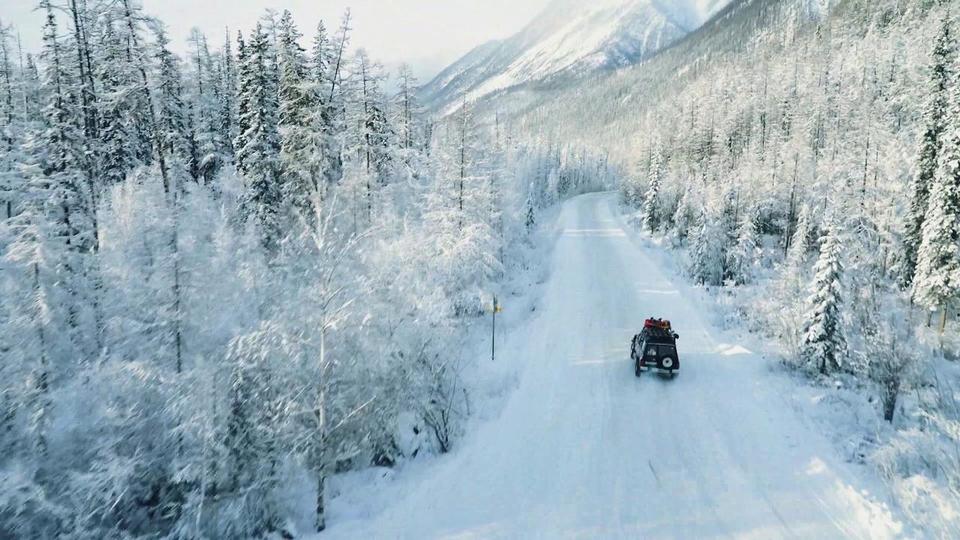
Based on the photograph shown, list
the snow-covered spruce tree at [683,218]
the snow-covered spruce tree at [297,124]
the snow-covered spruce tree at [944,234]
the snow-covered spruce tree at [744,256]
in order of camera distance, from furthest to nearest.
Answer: the snow-covered spruce tree at [683,218] < the snow-covered spruce tree at [744,256] < the snow-covered spruce tree at [944,234] < the snow-covered spruce tree at [297,124]

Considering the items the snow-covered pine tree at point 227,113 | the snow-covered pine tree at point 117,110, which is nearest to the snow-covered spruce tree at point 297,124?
the snow-covered pine tree at point 117,110

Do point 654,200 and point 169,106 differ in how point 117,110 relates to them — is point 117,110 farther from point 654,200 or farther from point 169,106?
point 654,200

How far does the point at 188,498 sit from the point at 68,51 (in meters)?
19.7

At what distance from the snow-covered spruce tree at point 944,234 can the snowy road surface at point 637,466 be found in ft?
60.6

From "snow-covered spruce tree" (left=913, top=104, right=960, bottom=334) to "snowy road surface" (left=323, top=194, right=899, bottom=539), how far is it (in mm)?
18460

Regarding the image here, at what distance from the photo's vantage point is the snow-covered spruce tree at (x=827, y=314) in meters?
16.3

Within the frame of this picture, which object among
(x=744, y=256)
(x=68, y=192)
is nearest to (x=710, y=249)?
(x=744, y=256)

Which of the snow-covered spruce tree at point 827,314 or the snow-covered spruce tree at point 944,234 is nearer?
the snow-covered spruce tree at point 827,314

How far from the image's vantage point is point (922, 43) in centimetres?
7962

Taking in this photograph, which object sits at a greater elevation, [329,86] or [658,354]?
[329,86]

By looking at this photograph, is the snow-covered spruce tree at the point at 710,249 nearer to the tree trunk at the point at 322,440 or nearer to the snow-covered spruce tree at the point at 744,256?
the snow-covered spruce tree at the point at 744,256

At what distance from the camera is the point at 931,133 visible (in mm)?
32500

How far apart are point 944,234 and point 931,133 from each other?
861 cm

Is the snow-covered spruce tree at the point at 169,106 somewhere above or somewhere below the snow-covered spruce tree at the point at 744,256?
above
